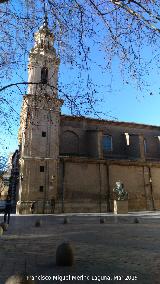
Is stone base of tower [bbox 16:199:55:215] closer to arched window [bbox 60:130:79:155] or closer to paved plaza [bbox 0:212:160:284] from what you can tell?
arched window [bbox 60:130:79:155]

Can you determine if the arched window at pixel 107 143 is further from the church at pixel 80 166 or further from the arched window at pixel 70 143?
the arched window at pixel 70 143

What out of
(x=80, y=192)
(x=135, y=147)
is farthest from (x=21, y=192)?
(x=135, y=147)

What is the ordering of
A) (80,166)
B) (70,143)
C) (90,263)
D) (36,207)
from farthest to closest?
(70,143) → (80,166) → (36,207) → (90,263)

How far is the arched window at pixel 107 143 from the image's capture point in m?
38.5

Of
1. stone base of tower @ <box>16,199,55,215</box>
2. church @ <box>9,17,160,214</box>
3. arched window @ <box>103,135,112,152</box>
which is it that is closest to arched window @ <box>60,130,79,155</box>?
church @ <box>9,17,160,214</box>

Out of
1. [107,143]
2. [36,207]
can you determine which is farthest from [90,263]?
[107,143]

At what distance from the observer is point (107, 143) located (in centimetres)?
3894

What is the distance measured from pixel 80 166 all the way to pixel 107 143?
696 cm

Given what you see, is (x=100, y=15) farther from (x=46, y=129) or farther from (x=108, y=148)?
(x=108, y=148)

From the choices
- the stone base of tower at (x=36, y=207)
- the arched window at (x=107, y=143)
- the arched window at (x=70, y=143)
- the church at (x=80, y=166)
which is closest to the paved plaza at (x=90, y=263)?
the church at (x=80, y=166)

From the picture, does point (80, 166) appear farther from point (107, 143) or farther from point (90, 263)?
point (90, 263)

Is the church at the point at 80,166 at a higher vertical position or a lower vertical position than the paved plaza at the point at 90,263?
higher

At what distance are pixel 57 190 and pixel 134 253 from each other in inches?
979

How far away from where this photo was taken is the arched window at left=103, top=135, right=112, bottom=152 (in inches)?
1515
